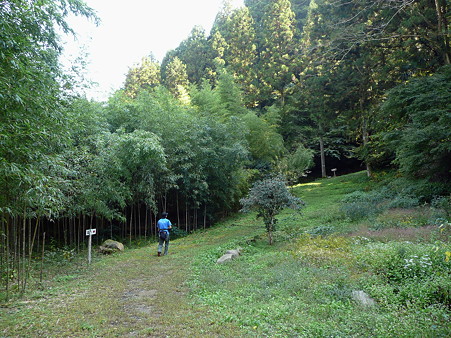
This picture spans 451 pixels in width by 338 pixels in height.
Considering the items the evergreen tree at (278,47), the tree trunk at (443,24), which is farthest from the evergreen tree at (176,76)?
the tree trunk at (443,24)

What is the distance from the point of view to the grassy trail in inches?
122

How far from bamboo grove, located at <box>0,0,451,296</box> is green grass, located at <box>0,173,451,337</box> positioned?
1.31 metres

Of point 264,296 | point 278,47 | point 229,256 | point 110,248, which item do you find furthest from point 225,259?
point 278,47

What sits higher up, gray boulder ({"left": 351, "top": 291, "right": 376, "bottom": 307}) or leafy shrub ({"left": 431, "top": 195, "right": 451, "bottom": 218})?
leafy shrub ({"left": 431, "top": 195, "right": 451, "bottom": 218})

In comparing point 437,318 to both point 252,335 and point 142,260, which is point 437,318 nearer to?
point 252,335

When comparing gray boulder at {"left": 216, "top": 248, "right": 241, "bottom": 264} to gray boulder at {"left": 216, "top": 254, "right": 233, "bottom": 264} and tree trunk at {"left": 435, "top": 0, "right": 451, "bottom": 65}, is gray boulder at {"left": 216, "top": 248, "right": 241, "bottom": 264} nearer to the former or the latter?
gray boulder at {"left": 216, "top": 254, "right": 233, "bottom": 264}

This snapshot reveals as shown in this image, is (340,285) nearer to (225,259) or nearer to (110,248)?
(225,259)

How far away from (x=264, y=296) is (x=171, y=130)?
8.13m

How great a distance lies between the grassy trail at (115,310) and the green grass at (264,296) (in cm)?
1

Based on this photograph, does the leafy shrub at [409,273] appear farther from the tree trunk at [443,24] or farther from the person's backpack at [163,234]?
the tree trunk at [443,24]

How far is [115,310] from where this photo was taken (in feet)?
12.4

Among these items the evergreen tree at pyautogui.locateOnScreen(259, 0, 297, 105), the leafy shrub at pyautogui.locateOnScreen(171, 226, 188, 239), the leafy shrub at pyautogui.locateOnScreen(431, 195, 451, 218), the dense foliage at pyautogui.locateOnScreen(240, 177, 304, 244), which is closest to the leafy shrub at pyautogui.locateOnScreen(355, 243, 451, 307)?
the dense foliage at pyautogui.locateOnScreen(240, 177, 304, 244)

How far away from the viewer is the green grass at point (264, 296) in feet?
9.79

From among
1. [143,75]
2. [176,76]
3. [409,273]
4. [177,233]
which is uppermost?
[143,75]
